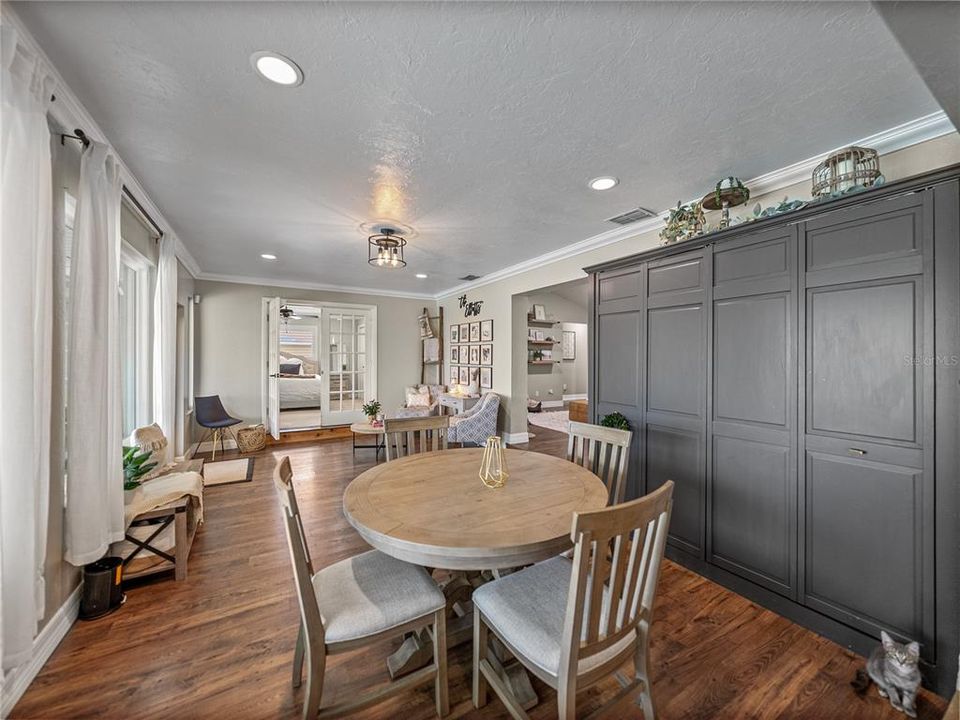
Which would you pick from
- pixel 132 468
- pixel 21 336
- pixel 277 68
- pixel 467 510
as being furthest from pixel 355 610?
pixel 277 68

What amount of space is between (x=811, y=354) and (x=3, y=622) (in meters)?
3.55

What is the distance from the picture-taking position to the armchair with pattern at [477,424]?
15.6 feet

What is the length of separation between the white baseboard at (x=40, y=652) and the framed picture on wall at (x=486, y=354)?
14.8 feet

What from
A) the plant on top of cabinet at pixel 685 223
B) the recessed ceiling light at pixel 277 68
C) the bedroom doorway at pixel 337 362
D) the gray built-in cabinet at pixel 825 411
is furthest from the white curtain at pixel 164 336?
the plant on top of cabinet at pixel 685 223

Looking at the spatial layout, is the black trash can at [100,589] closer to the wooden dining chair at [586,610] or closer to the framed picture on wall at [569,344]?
the wooden dining chair at [586,610]

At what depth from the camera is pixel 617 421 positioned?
2625 mm

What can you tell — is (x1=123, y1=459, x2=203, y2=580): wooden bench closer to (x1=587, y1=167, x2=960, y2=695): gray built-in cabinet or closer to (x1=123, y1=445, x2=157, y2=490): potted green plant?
(x1=123, y1=445, x2=157, y2=490): potted green plant

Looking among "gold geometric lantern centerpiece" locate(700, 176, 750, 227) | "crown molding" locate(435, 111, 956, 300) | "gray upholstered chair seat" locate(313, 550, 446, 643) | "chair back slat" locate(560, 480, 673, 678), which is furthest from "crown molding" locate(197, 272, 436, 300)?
"chair back slat" locate(560, 480, 673, 678)

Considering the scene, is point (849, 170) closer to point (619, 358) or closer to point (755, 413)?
point (755, 413)

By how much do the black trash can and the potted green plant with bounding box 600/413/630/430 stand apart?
9.83ft

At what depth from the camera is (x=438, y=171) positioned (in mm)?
2342

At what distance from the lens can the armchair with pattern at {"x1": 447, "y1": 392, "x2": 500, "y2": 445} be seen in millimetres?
4766

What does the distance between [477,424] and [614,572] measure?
3829mm

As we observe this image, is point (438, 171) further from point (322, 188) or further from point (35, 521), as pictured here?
point (35, 521)
